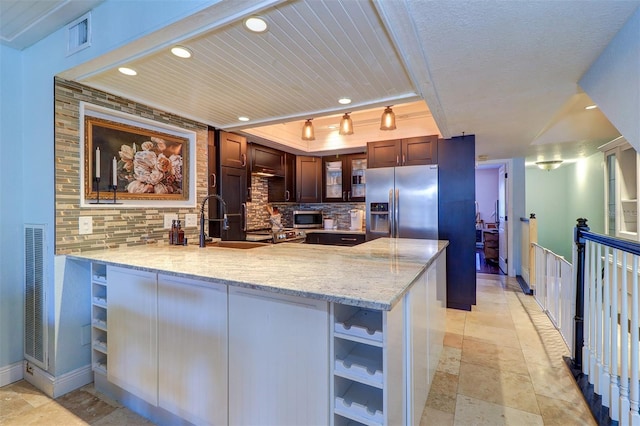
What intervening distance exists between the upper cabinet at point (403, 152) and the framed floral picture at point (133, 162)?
2.35m

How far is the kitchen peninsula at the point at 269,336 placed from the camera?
1151 millimetres

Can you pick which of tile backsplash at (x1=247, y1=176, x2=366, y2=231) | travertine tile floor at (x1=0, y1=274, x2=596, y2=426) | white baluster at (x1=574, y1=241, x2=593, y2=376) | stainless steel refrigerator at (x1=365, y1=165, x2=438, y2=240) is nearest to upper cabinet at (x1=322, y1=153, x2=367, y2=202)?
tile backsplash at (x1=247, y1=176, x2=366, y2=231)

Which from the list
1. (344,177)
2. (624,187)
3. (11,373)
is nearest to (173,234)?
(11,373)

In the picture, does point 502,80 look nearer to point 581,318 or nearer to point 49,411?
point 581,318

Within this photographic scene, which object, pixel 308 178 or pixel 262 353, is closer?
pixel 262 353

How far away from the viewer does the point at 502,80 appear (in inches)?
75.1

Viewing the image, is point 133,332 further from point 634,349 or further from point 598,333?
point 598,333

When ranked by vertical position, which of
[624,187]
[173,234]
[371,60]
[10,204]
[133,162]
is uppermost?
[371,60]

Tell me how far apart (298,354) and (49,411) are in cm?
180

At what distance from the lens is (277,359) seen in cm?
127

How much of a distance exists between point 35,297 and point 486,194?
30.5 feet

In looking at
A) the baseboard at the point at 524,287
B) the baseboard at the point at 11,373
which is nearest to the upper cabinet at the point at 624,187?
the baseboard at the point at 524,287

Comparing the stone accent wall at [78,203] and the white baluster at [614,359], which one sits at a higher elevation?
the stone accent wall at [78,203]

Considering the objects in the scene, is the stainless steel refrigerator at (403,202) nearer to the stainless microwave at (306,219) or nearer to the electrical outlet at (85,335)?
the stainless microwave at (306,219)
